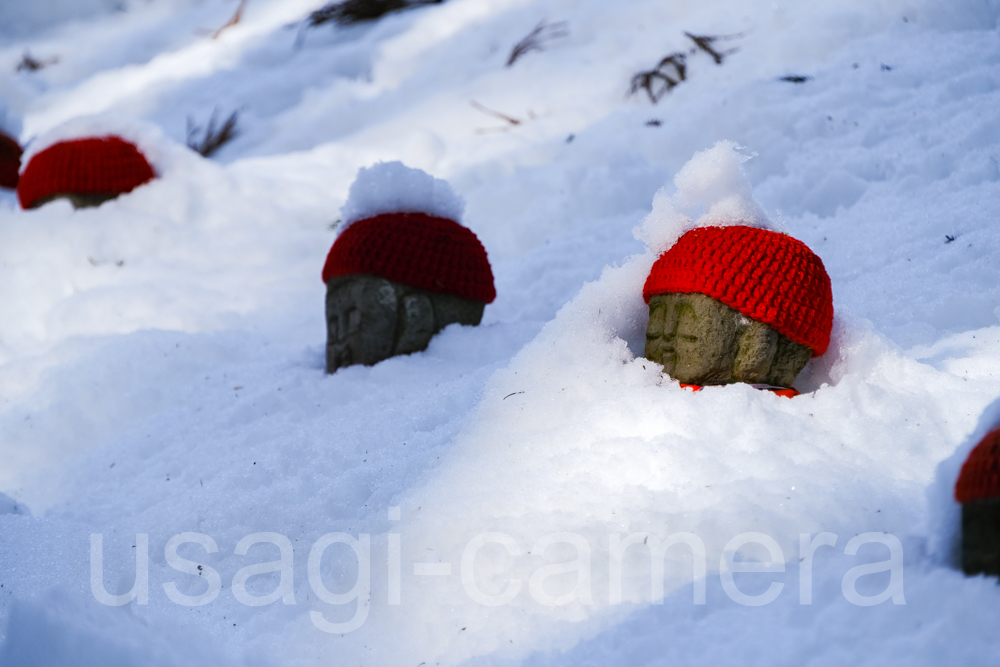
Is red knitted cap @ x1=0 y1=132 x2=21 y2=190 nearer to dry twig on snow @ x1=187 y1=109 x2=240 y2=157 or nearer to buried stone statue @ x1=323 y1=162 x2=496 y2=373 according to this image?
dry twig on snow @ x1=187 y1=109 x2=240 y2=157

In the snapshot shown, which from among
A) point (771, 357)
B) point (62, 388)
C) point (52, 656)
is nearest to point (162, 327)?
point (62, 388)

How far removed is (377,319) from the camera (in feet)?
8.63

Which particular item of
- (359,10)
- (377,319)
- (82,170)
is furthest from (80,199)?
(359,10)

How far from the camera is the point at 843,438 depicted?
169 centimetres

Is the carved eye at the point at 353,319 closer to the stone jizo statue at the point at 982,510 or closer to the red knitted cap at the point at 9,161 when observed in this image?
the stone jizo statue at the point at 982,510

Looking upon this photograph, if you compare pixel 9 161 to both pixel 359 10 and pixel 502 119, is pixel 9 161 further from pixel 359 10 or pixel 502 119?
pixel 359 10

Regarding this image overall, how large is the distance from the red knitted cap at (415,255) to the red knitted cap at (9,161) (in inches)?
114

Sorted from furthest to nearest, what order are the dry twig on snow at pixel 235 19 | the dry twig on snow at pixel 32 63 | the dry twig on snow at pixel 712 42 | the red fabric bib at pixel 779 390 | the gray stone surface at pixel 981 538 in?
the dry twig on snow at pixel 32 63 < the dry twig on snow at pixel 235 19 < the dry twig on snow at pixel 712 42 < the red fabric bib at pixel 779 390 < the gray stone surface at pixel 981 538

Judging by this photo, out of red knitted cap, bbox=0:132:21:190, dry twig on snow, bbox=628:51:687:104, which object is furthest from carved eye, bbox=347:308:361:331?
red knitted cap, bbox=0:132:21:190

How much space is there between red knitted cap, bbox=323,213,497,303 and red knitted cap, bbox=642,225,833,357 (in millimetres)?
854

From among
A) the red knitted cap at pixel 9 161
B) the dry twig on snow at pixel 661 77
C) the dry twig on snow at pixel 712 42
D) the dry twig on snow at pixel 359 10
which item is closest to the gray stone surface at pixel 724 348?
the dry twig on snow at pixel 661 77

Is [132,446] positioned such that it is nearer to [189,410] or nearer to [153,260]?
[189,410]

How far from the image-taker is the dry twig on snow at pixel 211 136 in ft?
18.2

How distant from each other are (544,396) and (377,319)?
0.84 metres
